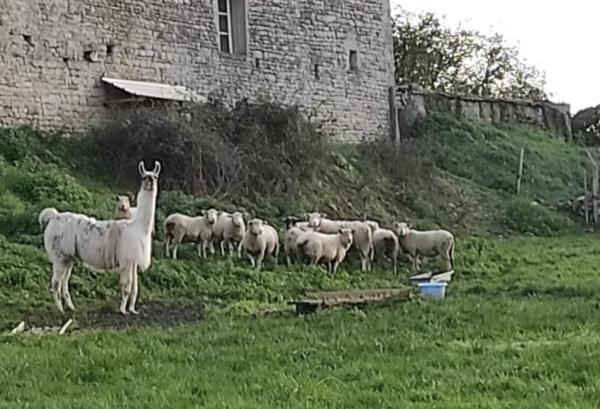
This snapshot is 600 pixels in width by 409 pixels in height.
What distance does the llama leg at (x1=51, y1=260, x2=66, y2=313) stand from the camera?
1196 centimetres

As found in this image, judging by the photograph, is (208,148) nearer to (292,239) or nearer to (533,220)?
(292,239)

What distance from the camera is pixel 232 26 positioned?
80.5 feet

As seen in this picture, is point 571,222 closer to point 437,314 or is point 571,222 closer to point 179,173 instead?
point 179,173

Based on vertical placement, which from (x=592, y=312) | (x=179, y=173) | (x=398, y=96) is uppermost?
(x=398, y=96)

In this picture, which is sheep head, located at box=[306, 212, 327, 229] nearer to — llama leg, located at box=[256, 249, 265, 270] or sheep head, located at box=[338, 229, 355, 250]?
sheep head, located at box=[338, 229, 355, 250]

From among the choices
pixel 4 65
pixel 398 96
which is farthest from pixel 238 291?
pixel 398 96

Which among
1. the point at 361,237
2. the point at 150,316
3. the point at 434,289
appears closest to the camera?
the point at 150,316

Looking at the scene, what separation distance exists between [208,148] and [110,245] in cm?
786

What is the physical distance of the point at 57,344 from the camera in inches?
366

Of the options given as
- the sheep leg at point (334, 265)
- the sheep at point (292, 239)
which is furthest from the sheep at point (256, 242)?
the sheep leg at point (334, 265)

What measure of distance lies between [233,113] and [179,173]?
9.61ft

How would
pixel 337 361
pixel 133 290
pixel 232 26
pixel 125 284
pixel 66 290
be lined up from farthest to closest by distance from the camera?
pixel 232 26, pixel 66 290, pixel 133 290, pixel 125 284, pixel 337 361

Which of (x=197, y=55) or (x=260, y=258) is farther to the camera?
(x=197, y=55)

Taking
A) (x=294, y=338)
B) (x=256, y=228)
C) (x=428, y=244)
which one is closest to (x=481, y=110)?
(x=428, y=244)
